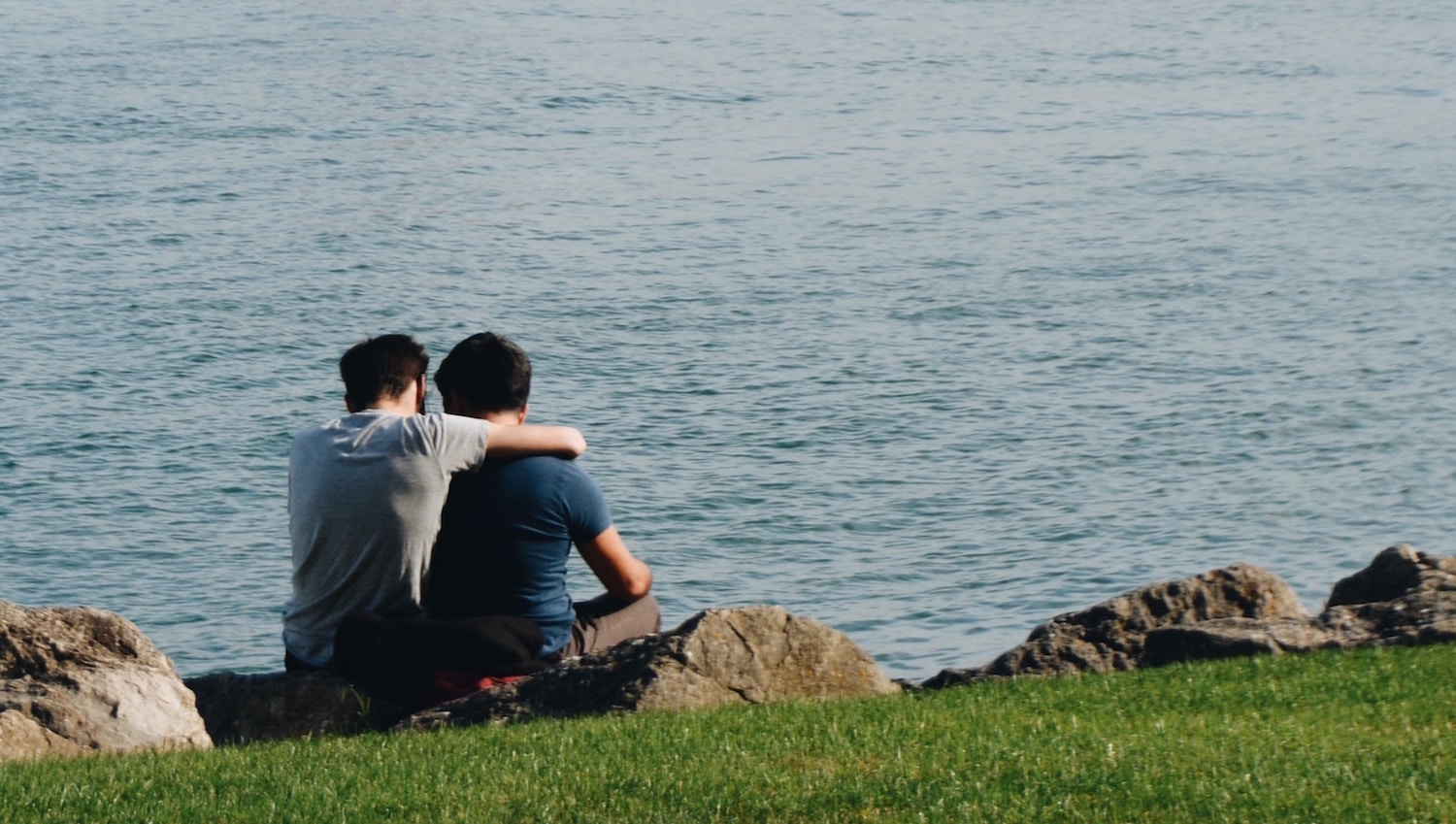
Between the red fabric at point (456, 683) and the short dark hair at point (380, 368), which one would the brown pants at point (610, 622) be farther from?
the short dark hair at point (380, 368)

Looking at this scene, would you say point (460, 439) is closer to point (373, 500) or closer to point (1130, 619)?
point (373, 500)

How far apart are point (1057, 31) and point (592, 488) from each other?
48620 millimetres

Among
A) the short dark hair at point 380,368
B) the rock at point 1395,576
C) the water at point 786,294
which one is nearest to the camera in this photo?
the short dark hair at point 380,368

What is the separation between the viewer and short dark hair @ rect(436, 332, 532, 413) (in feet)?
26.2

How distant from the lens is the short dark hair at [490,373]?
798 cm

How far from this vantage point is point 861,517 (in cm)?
2062

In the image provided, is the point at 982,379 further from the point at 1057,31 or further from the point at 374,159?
the point at 1057,31

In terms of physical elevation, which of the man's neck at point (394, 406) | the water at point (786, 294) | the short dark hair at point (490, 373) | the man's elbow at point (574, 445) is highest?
the short dark hair at point (490, 373)

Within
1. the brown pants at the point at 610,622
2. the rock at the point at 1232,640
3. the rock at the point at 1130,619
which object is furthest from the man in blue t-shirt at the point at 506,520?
the rock at the point at 1232,640

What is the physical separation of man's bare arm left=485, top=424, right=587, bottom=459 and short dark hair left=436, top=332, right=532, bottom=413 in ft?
0.56

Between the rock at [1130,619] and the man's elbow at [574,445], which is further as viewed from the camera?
the rock at [1130,619]

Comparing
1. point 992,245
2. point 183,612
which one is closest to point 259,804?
point 183,612

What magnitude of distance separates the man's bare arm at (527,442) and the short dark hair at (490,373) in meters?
0.17

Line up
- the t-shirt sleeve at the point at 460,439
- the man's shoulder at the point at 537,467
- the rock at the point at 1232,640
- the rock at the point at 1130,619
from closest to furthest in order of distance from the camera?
1. the t-shirt sleeve at the point at 460,439
2. the man's shoulder at the point at 537,467
3. the rock at the point at 1232,640
4. the rock at the point at 1130,619
